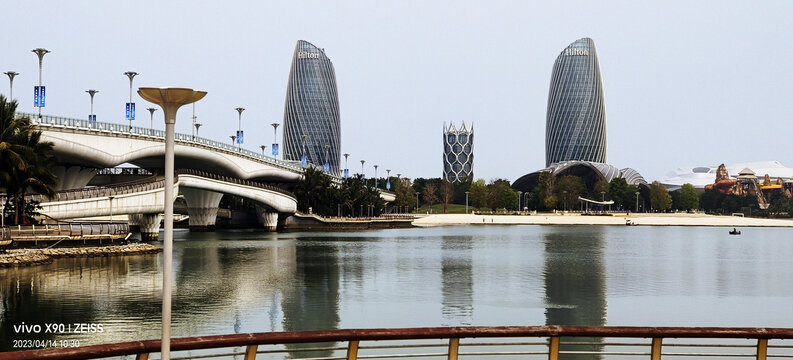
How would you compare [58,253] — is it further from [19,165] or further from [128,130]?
[128,130]

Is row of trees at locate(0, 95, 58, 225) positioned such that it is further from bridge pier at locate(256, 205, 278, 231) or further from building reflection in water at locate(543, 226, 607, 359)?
bridge pier at locate(256, 205, 278, 231)

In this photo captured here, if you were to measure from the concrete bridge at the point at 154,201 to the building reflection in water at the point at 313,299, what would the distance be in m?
21.1

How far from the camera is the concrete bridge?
253 ft

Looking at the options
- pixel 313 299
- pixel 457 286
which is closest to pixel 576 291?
pixel 457 286

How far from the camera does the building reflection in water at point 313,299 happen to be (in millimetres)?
34719

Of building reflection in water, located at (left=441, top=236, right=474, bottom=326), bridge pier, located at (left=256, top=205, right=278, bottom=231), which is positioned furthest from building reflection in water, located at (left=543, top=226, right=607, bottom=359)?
bridge pier, located at (left=256, top=205, right=278, bottom=231)

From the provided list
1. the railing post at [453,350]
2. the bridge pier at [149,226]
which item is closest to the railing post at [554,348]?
the railing post at [453,350]

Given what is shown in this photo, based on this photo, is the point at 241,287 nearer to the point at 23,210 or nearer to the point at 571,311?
the point at 571,311

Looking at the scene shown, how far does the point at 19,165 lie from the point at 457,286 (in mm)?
32957

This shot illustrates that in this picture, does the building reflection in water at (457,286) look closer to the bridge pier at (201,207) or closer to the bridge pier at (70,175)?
the bridge pier at (70,175)

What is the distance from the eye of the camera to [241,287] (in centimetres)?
4912

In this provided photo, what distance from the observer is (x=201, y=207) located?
138250 millimetres

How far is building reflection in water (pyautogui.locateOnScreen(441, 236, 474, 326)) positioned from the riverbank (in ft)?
86.2

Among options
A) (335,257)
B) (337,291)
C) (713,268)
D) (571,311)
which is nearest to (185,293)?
(337,291)
